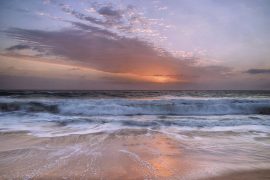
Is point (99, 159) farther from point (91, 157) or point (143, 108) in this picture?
point (143, 108)

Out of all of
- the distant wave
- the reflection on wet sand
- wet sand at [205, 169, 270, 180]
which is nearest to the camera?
wet sand at [205, 169, 270, 180]

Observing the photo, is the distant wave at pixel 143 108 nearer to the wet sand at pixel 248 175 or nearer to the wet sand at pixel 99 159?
the wet sand at pixel 99 159

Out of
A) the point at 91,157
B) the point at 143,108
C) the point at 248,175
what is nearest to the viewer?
the point at 248,175

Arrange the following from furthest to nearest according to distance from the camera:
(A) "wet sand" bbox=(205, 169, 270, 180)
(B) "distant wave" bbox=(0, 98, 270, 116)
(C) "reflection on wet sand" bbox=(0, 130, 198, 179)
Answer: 1. (B) "distant wave" bbox=(0, 98, 270, 116)
2. (C) "reflection on wet sand" bbox=(0, 130, 198, 179)
3. (A) "wet sand" bbox=(205, 169, 270, 180)

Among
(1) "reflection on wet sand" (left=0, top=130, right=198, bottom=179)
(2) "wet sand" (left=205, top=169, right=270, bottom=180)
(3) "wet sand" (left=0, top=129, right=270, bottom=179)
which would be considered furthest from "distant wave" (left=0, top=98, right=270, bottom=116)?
(2) "wet sand" (left=205, top=169, right=270, bottom=180)

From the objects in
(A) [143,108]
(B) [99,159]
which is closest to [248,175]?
(B) [99,159]

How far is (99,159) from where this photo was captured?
4.31 m

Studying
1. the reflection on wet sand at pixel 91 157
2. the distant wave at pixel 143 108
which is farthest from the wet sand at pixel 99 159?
the distant wave at pixel 143 108

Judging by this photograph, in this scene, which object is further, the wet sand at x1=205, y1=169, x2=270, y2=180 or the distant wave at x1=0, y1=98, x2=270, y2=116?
the distant wave at x1=0, y1=98, x2=270, y2=116

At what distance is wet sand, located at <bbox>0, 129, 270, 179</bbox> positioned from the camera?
3.48 meters

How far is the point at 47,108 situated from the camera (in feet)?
53.0

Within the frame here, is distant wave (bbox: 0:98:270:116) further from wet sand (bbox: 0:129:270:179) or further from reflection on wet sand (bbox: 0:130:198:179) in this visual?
wet sand (bbox: 0:129:270:179)

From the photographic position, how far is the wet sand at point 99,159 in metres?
3.48

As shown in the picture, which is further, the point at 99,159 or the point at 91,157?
the point at 91,157
